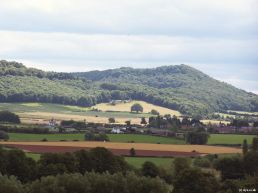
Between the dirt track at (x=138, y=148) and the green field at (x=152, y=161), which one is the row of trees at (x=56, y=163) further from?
the dirt track at (x=138, y=148)

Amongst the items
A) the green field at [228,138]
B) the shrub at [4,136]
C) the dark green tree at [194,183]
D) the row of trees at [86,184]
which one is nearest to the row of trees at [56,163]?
the row of trees at [86,184]

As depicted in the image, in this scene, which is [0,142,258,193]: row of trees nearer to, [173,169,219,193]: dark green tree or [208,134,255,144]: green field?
[173,169,219,193]: dark green tree

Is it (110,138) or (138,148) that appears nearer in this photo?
(138,148)

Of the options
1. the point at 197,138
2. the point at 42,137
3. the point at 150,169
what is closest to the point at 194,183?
the point at 150,169

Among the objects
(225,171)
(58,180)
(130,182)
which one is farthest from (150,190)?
(225,171)

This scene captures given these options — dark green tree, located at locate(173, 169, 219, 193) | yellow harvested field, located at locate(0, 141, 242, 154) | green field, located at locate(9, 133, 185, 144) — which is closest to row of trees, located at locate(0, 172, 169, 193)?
dark green tree, located at locate(173, 169, 219, 193)

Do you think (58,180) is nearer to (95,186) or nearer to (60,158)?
(95,186)

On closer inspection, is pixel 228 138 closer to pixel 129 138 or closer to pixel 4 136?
pixel 129 138

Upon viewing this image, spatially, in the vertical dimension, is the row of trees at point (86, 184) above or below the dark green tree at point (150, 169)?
below
